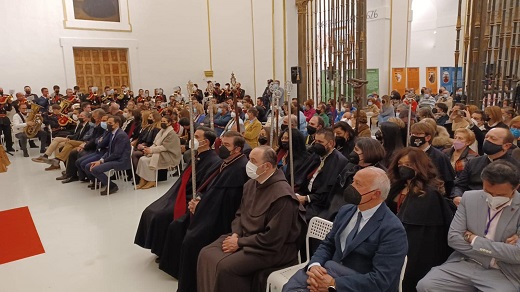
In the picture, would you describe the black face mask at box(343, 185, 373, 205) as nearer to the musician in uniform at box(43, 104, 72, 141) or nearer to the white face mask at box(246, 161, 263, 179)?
the white face mask at box(246, 161, 263, 179)

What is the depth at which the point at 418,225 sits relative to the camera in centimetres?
304

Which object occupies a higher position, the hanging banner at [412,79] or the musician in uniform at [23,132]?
the hanging banner at [412,79]

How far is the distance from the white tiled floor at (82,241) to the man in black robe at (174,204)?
0.92ft

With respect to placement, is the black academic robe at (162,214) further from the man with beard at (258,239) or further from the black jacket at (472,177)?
the black jacket at (472,177)

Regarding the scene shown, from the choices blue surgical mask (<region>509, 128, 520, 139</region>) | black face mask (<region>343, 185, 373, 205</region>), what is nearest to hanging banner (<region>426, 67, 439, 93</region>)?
blue surgical mask (<region>509, 128, 520, 139</region>)

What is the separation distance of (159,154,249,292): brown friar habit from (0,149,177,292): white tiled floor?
408mm

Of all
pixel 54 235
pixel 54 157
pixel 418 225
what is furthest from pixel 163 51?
pixel 418 225

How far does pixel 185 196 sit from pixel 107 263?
1171 millimetres

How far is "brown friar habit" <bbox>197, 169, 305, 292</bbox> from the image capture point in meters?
3.18

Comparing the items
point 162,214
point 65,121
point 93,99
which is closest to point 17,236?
point 162,214

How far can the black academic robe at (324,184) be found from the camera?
3.94m

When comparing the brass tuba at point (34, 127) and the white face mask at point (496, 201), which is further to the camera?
the brass tuba at point (34, 127)

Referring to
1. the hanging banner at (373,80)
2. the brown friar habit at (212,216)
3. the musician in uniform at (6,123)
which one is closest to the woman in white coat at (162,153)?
the brown friar habit at (212,216)

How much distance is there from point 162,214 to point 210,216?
0.77 meters
